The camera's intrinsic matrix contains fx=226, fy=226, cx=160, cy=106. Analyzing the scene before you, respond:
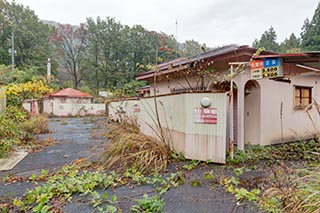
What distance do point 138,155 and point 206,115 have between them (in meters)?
1.85

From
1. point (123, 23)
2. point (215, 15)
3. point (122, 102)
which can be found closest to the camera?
point (122, 102)

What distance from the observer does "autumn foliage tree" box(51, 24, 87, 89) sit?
34562mm

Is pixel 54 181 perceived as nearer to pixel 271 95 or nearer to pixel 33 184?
pixel 33 184

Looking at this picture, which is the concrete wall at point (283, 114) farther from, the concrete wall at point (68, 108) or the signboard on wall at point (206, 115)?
the concrete wall at point (68, 108)

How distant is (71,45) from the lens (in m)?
35.1

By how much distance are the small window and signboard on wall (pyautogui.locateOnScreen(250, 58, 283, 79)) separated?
435cm

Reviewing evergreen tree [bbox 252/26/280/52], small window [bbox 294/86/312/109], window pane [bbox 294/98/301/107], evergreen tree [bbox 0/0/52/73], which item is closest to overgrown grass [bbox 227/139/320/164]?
window pane [bbox 294/98/301/107]

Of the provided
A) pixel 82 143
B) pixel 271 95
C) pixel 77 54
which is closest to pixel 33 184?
pixel 82 143

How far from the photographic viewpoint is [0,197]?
371 cm

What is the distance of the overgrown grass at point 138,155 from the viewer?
4988 millimetres

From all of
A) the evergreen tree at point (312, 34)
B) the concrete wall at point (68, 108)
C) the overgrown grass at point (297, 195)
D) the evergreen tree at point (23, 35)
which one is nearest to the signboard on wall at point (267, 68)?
the overgrown grass at point (297, 195)

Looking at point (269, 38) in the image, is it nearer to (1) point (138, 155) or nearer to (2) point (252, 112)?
(2) point (252, 112)

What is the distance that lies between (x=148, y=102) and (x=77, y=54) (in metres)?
31.1

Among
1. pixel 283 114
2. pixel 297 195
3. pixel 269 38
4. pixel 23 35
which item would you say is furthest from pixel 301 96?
pixel 269 38
